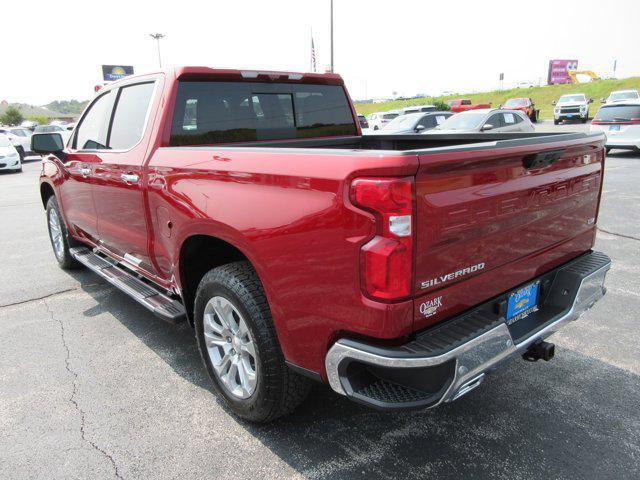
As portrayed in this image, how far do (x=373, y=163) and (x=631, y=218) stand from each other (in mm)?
7468

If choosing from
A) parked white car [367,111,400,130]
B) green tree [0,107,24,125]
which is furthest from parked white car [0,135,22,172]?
green tree [0,107,24,125]

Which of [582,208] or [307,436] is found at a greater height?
[582,208]

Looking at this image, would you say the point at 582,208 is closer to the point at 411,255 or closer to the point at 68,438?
the point at 411,255

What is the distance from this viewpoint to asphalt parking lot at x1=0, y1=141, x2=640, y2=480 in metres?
2.47

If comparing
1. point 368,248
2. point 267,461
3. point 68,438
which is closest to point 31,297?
point 68,438

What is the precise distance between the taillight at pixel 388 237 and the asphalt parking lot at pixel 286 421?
110 cm

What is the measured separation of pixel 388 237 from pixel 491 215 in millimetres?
593

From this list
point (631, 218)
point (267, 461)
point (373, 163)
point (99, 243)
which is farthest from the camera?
point (631, 218)

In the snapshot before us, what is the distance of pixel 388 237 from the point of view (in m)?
1.86

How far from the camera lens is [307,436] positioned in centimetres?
270

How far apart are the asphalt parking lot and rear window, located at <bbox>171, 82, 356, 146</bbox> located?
171 cm

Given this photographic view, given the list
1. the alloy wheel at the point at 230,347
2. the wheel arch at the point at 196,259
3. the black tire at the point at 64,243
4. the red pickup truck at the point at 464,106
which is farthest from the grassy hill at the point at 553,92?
the alloy wheel at the point at 230,347

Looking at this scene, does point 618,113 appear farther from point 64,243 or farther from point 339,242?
point 339,242

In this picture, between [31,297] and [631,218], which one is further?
[631,218]
